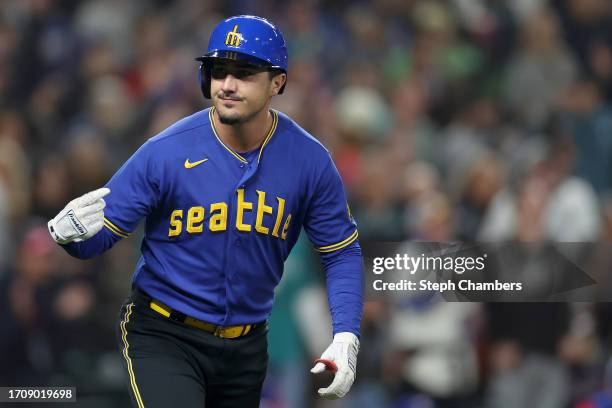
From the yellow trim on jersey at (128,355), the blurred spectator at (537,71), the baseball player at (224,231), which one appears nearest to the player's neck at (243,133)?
the baseball player at (224,231)

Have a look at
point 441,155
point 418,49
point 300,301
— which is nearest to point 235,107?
point 300,301

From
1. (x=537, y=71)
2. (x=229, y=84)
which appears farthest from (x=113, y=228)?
(x=537, y=71)

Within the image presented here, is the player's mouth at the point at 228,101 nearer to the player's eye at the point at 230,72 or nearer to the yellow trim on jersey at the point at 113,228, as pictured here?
the player's eye at the point at 230,72

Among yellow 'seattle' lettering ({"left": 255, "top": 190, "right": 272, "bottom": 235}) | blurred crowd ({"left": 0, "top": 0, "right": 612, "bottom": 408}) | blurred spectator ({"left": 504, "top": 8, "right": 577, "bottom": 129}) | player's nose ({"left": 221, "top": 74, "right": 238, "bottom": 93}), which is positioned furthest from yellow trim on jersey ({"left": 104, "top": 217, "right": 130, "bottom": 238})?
blurred spectator ({"left": 504, "top": 8, "right": 577, "bottom": 129})

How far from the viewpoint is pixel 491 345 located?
6.87 meters

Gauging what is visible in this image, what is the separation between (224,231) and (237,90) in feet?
1.61

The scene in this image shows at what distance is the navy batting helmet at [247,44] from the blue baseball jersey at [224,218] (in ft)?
0.92

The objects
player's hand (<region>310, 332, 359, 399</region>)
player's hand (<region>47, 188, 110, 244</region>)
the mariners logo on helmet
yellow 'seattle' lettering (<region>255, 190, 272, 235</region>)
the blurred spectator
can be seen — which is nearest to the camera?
player's hand (<region>47, 188, 110, 244</region>)

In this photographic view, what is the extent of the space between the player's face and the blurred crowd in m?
2.35

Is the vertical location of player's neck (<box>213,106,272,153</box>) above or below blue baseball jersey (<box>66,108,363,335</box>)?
above

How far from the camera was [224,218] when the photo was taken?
3.90 m

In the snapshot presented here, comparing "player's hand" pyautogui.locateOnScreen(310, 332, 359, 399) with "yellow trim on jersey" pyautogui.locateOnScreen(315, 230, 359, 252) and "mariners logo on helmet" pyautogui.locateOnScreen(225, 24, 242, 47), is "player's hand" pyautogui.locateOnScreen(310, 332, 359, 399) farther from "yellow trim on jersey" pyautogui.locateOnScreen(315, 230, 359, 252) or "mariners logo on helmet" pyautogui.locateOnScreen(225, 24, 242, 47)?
"mariners logo on helmet" pyautogui.locateOnScreen(225, 24, 242, 47)

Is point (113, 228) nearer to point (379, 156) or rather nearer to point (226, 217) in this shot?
point (226, 217)

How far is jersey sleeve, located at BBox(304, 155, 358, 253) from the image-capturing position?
405cm
